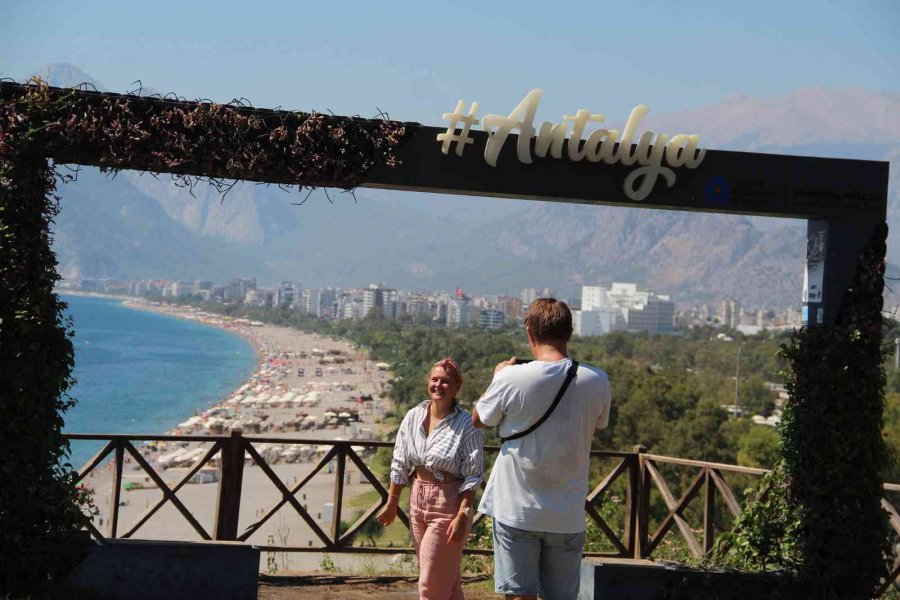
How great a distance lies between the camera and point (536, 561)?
4.20m

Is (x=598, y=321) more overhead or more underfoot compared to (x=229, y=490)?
more overhead

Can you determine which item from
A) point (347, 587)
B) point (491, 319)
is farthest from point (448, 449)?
point (491, 319)

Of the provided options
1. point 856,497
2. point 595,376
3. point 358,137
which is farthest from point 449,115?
point 856,497

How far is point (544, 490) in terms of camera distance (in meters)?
4.14

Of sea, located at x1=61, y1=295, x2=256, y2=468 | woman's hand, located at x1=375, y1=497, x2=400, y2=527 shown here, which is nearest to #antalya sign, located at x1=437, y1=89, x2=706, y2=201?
woman's hand, located at x1=375, y1=497, x2=400, y2=527

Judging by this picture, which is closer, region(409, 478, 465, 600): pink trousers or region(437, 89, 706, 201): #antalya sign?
region(409, 478, 465, 600): pink trousers

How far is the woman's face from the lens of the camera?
15.3 feet

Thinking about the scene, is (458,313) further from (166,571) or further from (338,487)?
(166,571)

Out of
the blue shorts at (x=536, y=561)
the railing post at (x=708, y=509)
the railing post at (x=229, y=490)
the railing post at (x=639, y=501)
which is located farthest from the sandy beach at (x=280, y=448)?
the blue shorts at (x=536, y=561)

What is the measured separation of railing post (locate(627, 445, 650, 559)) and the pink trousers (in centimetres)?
364

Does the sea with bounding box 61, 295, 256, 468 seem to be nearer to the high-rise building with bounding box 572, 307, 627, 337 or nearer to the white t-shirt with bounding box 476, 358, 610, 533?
the high-rise building with bounding box 572, 307, 627, 337

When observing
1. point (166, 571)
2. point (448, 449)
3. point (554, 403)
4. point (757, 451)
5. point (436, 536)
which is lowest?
point (757, 451)

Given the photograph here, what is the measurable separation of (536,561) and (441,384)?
93 centimetres

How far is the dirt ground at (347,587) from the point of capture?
6820 millimetres
